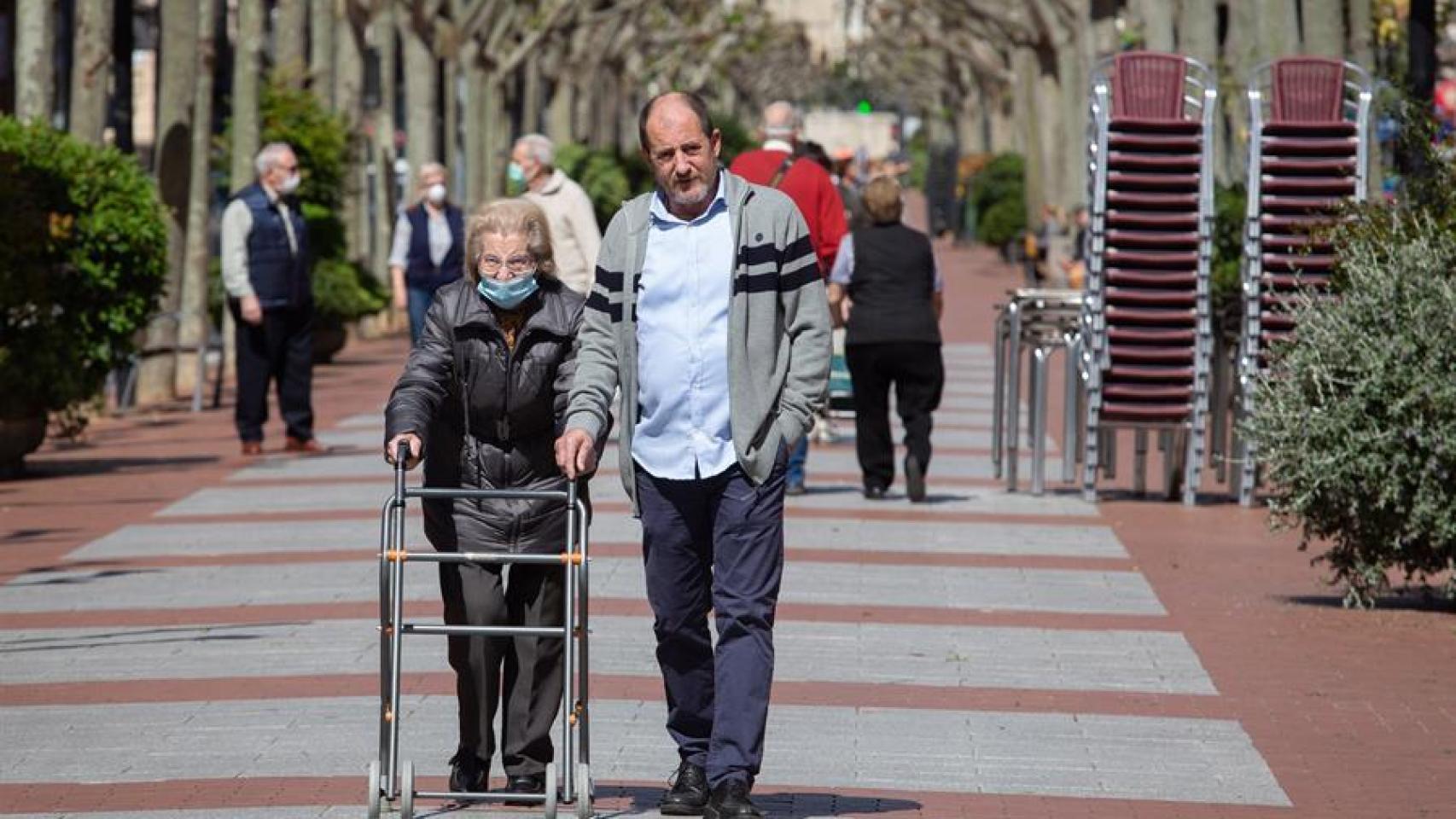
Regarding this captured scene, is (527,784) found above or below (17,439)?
below

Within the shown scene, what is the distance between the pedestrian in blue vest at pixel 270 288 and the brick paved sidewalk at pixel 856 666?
1646mm

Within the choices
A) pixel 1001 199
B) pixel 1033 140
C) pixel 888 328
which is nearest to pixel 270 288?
pixel 888 328

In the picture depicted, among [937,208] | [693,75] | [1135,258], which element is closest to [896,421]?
[1135,258]

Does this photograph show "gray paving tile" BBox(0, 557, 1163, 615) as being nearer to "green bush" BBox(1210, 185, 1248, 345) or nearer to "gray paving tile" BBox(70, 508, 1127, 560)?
"gray paving tile" BBox(70, 508, 1127, 560)

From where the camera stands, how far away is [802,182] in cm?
1412

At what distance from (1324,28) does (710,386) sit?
11.9m

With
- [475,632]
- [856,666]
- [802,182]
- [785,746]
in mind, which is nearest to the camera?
[475,632]

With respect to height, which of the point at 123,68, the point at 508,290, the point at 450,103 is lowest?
the point at 508,290

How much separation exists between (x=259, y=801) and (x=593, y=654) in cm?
276

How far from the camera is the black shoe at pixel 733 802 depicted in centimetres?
689

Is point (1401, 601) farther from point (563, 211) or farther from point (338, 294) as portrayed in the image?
point (338, 294)

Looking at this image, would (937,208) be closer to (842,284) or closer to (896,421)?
(896,421)

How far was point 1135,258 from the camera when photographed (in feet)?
50.3

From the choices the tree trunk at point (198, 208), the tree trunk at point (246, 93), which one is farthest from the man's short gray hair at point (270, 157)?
the tree trunk at point (246, 93)
